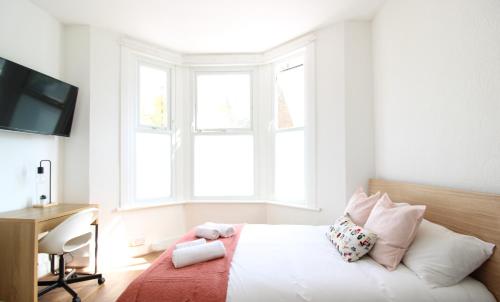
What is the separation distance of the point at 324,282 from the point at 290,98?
2517 millimetres

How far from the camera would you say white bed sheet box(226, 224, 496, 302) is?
1275mm

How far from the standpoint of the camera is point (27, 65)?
2504 mm

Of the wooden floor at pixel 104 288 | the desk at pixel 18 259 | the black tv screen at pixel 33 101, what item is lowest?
the wooden floor at pixel 104 288

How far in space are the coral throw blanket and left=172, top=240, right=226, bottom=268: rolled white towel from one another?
36 mm

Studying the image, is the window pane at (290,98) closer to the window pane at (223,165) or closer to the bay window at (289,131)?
the bay window at (289,131)

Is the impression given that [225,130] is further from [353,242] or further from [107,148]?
[353,242]

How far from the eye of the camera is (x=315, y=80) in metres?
3.07

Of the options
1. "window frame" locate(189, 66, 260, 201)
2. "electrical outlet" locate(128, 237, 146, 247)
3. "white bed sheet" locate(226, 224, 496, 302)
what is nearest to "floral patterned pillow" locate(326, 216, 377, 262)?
"white bed sheet" locate(226, 224, 496, 302)

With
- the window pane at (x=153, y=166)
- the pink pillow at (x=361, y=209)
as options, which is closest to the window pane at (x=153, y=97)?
the window pane at (x=153, y=166)

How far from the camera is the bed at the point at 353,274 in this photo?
1285mm

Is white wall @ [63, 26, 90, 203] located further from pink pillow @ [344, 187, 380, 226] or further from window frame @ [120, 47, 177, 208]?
pink pillow @ [344, 187, 380, 226]

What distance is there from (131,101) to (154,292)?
8.38ft

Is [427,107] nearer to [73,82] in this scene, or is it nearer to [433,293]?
[433,293]

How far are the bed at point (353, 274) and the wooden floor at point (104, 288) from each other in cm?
108
